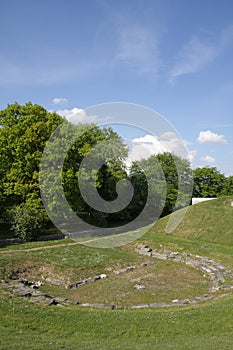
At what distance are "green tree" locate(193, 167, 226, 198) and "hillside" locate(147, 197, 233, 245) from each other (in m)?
32.4

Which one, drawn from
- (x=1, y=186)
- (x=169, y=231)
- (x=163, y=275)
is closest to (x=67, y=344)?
(x=163, y=275)

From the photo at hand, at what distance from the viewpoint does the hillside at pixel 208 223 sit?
3922 centimetres

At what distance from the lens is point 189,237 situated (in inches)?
1610

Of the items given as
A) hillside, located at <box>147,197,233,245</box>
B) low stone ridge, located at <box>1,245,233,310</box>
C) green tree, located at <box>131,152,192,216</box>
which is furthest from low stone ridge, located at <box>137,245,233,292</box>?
green tree, located at <box>131,152,192,216</box>

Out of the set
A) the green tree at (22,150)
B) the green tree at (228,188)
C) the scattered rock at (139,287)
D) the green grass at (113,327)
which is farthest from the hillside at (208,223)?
the green tree at (228,188)

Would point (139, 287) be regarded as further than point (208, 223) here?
No

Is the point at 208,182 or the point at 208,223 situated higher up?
the point at 208,182

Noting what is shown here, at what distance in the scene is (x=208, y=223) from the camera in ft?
139

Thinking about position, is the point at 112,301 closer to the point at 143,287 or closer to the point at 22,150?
the point at 143,287

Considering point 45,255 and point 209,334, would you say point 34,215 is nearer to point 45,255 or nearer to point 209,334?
point 45,255

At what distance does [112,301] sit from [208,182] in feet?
217

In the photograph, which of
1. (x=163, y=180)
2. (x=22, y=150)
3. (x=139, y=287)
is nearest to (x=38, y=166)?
(x=22, y=150)

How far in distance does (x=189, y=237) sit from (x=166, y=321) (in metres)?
26.4

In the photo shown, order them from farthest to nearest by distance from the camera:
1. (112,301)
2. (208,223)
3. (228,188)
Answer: (228,188)
(208,223)
(112,301)
